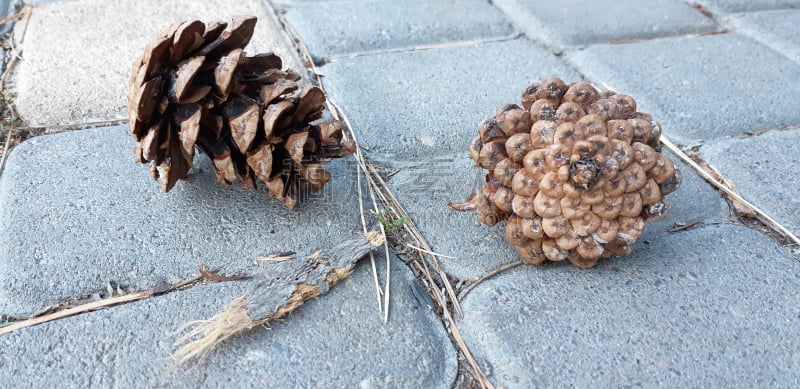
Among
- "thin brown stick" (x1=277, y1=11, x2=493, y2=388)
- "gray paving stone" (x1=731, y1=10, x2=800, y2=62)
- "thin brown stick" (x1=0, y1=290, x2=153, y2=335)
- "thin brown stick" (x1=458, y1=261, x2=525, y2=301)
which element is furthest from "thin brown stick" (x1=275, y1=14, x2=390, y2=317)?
"gray paving stone" (x1=731, y1=10, x2=800, y2=62)

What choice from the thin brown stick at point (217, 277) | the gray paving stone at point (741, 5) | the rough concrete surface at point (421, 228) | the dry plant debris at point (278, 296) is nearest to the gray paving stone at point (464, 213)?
the rough concrete surface at point (421, 228)

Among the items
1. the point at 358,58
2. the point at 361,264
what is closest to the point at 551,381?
the point at 361,264

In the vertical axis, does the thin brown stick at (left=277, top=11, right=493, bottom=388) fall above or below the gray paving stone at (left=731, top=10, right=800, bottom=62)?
above

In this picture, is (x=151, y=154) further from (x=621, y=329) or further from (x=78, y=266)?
(x=621, y=329)

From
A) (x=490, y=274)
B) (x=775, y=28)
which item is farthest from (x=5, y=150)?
(x=775, y=28)

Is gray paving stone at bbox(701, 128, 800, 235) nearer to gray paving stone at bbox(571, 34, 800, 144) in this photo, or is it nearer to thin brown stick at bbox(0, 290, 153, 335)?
gray paving stone at bbox(571, 34, 800, 144)

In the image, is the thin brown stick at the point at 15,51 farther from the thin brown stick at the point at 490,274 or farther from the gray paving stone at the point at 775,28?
the gray paving stone at the point at 775,28

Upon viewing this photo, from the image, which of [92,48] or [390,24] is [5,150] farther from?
[390,24]
